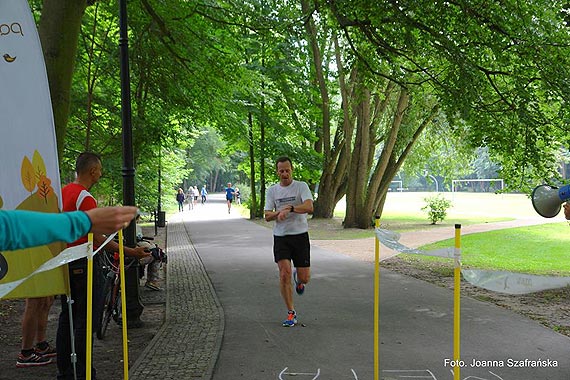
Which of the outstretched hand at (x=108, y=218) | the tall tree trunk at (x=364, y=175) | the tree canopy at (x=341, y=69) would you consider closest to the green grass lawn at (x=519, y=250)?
the tree canopy at (x=341, y=69)

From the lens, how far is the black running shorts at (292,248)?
25.6 ft

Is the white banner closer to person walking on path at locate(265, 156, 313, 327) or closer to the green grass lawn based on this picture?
person walking on path at locate(265, 156, 313, 327)

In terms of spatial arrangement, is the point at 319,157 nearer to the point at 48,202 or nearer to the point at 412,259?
the point at 412,259

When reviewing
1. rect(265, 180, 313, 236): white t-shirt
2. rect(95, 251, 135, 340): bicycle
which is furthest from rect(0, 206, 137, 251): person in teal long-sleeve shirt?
rect(265, 180, 313, 236): white t-shirt

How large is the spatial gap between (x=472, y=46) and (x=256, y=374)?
860 centimetres

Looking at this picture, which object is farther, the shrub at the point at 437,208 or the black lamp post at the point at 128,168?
the shrub at the point at 437,208

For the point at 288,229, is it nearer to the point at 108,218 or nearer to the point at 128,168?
the point at 128,168

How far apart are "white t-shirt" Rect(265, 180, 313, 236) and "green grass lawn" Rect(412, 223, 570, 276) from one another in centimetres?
768

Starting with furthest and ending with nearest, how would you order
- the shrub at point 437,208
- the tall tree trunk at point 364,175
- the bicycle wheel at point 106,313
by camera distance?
the shrub at point 437,208 → the tall tree trunk at point 364,175 → the bicycle wheel at point 106,313

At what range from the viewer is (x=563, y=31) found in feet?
38.5

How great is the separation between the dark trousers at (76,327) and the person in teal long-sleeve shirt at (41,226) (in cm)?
294

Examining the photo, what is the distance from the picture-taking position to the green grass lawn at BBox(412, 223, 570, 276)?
14445 mm

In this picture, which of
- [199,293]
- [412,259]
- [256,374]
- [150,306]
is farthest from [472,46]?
[256,374]

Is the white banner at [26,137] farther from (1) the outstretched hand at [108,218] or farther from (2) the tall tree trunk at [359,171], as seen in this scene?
(2) the tall tree trunk at [359,171]
